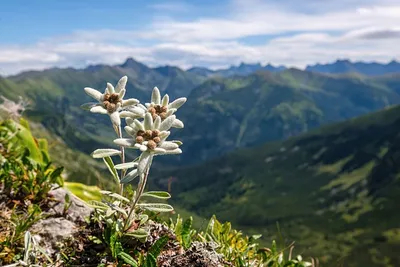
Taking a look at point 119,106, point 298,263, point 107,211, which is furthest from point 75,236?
point 298,263

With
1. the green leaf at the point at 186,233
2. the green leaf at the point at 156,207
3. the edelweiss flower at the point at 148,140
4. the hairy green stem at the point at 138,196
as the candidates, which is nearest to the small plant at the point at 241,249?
the green leaf at the point at 186,233

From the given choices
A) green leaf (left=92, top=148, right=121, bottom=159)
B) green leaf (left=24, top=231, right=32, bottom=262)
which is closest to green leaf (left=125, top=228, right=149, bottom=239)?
green leaf (left=92, top=148, right=121, bottom=159)

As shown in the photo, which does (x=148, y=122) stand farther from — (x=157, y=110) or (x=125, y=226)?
(x=125, y=226)

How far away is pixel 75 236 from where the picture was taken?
6.05 m

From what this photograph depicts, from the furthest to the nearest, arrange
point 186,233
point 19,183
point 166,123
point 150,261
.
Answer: point 19,183 → point 186,233 → point 166,123 → point 150,261

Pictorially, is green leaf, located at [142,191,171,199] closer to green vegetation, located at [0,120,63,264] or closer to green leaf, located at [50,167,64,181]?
green vegetation, located at [0,120,63,264]

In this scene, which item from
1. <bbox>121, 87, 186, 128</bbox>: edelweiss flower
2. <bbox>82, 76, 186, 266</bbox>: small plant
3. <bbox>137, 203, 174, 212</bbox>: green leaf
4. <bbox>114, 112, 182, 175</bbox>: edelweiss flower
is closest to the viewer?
<bbox>114, 112, 182, 175</bbox>: edelweiss flower

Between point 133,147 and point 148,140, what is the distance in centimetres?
18

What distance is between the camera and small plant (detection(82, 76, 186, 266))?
4.59 m

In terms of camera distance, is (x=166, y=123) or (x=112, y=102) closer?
(x=166, y=123)

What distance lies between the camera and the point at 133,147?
15.2 feet

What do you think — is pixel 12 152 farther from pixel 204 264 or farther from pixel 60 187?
pixel 204 264

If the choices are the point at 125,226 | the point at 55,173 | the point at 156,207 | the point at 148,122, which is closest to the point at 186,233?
the point at 156,207

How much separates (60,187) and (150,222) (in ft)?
7.39
